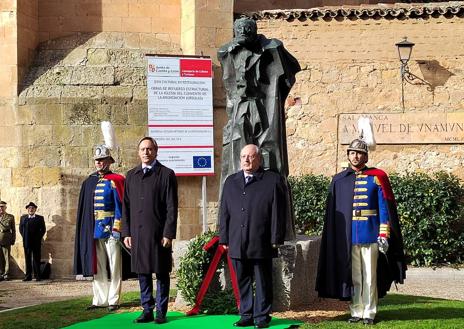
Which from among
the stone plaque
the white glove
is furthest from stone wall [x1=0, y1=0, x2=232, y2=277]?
the white glove

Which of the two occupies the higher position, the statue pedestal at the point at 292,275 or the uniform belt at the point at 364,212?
the uniform belt at the point at 364,212

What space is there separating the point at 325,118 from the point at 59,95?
512 cm

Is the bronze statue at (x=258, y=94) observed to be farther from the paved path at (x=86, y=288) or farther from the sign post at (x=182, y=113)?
the sign post at (x=182, y=113)

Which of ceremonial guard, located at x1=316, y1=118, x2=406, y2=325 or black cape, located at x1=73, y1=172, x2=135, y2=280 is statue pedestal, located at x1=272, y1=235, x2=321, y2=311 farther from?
black cape, located at x1=73, y1=172, x2=135, y2=280

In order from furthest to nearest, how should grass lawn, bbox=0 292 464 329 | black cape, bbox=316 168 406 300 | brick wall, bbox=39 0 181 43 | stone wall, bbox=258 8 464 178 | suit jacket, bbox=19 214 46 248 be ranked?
brick wall, bbox=39 0 181 43, stone wall, bbox=258 8 464 178, suit jacket, bbox=19 214 46 248, black cape, bbox=316 168 406 300, grass lawn, bbox=0 292 464 329

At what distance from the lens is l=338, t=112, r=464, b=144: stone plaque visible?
1617cm

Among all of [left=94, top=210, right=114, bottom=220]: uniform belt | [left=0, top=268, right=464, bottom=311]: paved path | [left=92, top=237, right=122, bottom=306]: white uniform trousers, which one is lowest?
[left=0, top=268, right=464, bottom=311]: paved path

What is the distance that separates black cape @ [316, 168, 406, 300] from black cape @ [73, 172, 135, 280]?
248 centimetres

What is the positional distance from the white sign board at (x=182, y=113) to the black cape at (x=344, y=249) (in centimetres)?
769

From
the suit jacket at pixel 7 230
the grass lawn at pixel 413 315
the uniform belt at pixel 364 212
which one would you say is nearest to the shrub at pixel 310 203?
the suit jacket at pixel 7 230

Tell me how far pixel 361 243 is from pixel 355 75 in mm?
8847

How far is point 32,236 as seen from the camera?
1523 cm

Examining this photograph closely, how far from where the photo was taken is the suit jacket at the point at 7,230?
15.4 m

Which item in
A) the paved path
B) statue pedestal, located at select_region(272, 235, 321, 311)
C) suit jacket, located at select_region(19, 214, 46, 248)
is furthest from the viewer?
suit jacket, located at select_region(19, 214, 46, 248)
